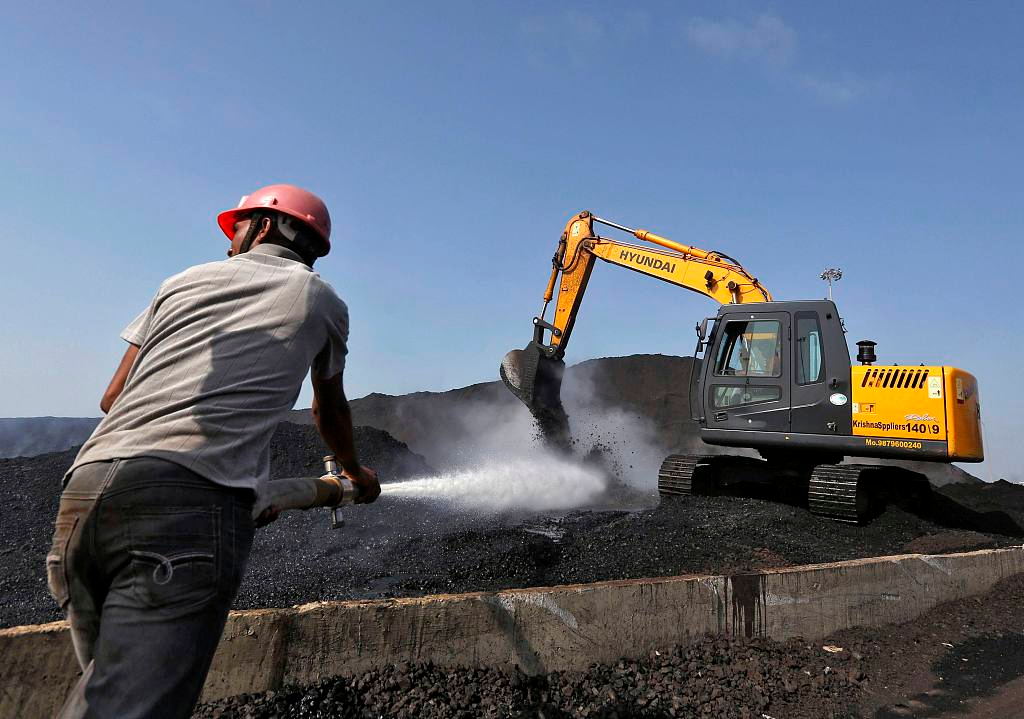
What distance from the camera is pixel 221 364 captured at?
172 centimetres

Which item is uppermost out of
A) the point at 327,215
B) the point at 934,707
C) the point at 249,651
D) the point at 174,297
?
the point at 327,215

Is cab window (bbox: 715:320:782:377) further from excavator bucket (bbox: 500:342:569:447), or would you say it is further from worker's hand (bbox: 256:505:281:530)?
worker's hand (bbox: 256:505:281:530)

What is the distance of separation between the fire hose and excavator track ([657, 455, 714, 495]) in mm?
7967

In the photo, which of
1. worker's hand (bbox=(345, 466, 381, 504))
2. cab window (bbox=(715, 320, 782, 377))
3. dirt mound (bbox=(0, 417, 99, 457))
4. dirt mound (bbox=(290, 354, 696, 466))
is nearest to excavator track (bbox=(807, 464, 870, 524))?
cab window (bbox=(715, 320, 782, 377))

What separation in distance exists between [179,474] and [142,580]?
0.23 meters

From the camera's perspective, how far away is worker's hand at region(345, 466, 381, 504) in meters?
2.45

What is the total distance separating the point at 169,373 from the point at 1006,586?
23.3 feet

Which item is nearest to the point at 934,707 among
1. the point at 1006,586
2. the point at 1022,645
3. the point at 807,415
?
the point at 1022,645

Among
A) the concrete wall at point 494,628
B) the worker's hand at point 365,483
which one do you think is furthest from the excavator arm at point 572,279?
the worker's hand at point 365,483

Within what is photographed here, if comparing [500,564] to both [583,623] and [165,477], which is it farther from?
[165,477]

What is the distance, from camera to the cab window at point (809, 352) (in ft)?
29.0

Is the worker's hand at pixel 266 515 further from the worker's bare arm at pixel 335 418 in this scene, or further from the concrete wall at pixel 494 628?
the concrete wall at pixel 494 628

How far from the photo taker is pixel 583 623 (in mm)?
3527

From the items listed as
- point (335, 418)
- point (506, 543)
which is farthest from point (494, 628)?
point (506, 543)
